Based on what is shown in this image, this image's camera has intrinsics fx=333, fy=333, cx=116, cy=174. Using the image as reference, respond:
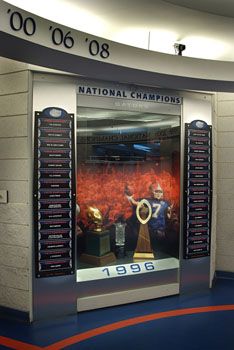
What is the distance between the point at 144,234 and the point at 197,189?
96 centimetres

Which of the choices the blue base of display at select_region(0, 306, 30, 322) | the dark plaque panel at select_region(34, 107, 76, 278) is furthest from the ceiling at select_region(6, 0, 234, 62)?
the blue base of display at select_region(0, 306, 30, 322)

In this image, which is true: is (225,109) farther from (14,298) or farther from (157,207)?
(14,298)

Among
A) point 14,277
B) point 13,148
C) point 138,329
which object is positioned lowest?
point 138,329

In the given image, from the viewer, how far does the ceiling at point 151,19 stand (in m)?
3.27

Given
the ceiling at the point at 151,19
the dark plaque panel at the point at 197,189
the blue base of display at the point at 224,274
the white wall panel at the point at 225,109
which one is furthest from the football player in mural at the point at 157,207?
the ceiling at the point at 151,19

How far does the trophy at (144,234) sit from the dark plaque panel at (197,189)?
50 cm

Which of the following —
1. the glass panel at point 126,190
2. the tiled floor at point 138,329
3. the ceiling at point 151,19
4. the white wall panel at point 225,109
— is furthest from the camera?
the white wall panel at point 225,109

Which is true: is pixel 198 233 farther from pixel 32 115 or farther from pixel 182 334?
pixel 32 115

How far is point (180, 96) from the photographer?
444 centimetres

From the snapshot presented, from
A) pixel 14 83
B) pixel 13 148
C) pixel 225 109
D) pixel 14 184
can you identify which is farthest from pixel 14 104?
pixel 225 109

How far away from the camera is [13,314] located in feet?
12.2

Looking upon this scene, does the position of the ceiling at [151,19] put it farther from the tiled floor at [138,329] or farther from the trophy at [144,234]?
A: the tiled floor at [138,329]

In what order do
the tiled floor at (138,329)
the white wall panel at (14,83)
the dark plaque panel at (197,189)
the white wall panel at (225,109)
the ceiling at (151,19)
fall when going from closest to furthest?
the tiled floor at (138,329), the ceiling at (151,19), the white wall panel at (14,83), the dark plaque panel at (197,189), the white wall panel at (225,109)

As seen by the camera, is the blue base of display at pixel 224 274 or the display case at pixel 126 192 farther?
the blue base of display at pixel 224 274
